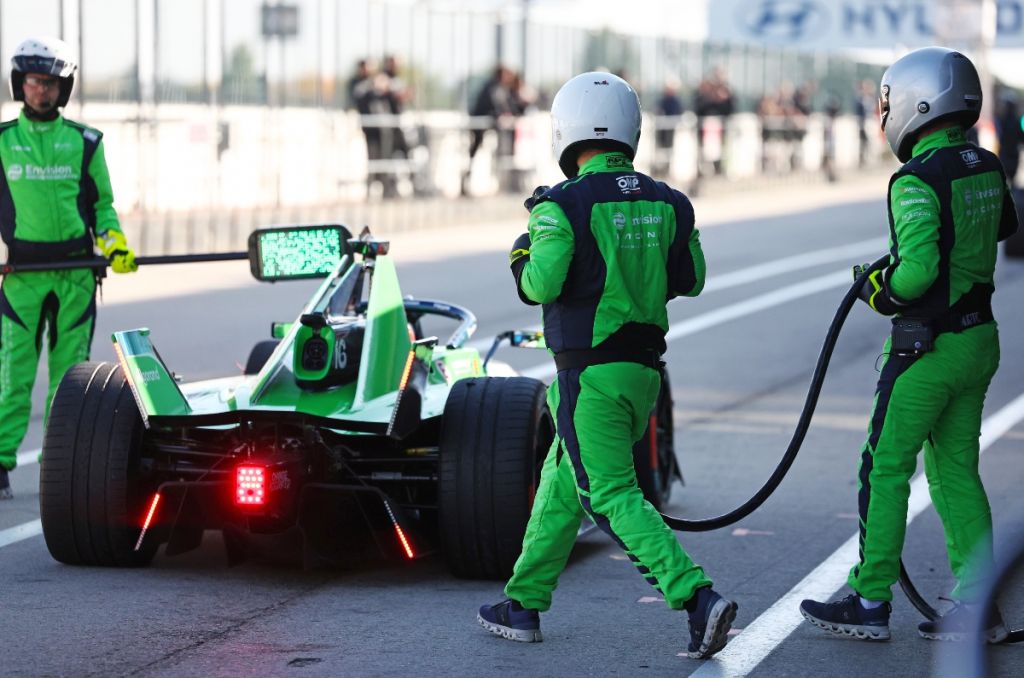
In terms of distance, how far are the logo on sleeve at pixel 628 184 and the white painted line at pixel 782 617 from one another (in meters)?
1.45

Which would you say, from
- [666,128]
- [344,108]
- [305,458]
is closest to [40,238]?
[305,458]

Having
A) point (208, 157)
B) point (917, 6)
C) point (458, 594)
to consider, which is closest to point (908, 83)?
point (458, 594)

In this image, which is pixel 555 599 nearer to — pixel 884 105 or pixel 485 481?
pixel 485 481

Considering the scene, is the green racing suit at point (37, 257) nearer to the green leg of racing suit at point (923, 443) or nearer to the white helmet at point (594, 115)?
the white helmet at point (594, 115)

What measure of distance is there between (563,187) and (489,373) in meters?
2.51

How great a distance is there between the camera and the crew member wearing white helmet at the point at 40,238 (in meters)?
8.49

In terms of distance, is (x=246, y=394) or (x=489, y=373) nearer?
(x=246, y=394)

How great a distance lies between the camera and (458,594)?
6758mm

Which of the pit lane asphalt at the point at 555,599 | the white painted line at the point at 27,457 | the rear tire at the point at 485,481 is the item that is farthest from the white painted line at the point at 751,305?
the rear tire at the point at 485,481

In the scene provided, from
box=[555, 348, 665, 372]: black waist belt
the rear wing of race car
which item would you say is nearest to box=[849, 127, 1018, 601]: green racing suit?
box=[555, 348, 665, 372]: black waist belt

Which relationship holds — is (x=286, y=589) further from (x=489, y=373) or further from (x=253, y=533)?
(x=489, y=373)

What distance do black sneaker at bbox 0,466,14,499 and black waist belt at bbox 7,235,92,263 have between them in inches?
36.4

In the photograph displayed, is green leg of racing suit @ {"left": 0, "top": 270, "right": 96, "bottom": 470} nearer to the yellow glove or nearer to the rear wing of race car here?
the yellow glove

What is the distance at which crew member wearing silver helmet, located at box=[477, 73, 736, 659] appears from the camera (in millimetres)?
5758
